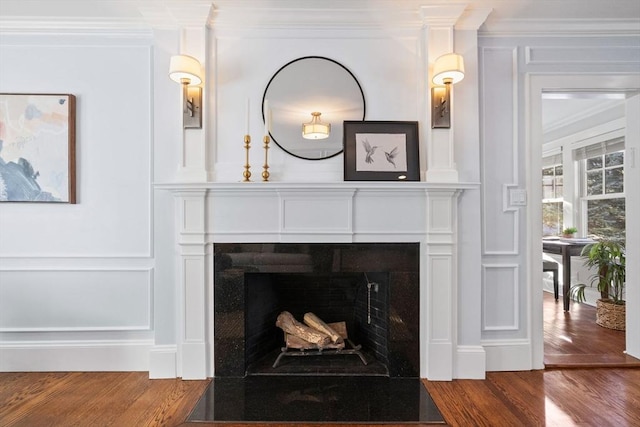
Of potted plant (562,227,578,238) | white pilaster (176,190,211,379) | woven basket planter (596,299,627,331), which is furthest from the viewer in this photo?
potted plant (562,227,578,238)

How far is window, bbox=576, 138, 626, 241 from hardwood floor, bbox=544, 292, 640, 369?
944 mm

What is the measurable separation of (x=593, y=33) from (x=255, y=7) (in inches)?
90.3

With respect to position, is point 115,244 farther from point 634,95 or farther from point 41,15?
point 634,95

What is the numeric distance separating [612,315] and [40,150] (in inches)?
186

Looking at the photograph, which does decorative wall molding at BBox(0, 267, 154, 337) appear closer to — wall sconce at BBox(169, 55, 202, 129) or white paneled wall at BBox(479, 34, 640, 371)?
wall sconce at BBox(169, 55, 202, 129)

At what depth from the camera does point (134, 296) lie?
2307mm

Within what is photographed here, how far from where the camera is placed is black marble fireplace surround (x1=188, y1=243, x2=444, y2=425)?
6.00 ft

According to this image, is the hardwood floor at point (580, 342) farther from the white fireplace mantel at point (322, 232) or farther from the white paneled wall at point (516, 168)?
the white fireplace mantel at point (322, 232)

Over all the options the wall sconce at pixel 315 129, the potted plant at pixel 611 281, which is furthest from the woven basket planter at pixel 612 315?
the wall sconce at pixel 315 129

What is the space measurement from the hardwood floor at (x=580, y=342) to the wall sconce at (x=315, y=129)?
2.17 meters

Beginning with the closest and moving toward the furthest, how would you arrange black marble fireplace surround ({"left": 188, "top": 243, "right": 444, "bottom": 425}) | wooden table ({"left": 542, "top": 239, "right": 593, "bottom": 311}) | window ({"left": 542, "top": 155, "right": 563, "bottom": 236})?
1. black marble fireplace surround ({"left": 188, "top": 243, "right": 444, "bottom": 425})
2. wooden table ({"left": 542, "top": 239, "right": 593, "bottom": 311})
3. window ({"left": 542, "top": 155, "right": 563, "bottom": 236})

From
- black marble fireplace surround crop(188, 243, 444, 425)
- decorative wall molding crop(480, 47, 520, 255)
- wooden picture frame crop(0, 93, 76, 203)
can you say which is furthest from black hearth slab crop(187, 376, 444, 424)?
wooden picture frame crop(0, 93, 76, 203)

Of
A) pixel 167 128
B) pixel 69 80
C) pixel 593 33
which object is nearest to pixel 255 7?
pixel 167 128

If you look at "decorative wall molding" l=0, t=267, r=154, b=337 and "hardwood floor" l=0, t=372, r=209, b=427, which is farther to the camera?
"decorative wall molding" l=0, t=267, r=154, b=337
